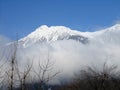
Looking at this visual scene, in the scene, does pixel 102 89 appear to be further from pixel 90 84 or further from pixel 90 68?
pixel 90 68

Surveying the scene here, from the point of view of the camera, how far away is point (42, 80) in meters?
20.2

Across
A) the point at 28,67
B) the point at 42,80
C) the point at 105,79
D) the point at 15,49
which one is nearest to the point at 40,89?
the point at 42,80

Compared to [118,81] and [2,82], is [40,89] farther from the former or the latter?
[118,81]

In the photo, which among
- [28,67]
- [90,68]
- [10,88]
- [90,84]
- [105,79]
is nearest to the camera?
[10,88]

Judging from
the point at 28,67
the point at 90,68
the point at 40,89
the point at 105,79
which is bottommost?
the point at 40,89

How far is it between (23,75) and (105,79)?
26026 mm

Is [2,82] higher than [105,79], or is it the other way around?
[105,79]

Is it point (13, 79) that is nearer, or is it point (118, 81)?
point (13, 79)

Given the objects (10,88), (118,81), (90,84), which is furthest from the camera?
(118,81)

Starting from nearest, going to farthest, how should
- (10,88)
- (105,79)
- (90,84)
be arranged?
(10,88)
(105,79)
(90,84)

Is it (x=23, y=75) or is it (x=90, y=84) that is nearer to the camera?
(x=23, y=75)

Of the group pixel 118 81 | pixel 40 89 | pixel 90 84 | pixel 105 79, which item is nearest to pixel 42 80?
pixel 40 89

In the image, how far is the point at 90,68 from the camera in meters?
56.5

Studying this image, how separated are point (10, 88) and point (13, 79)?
82 cm
